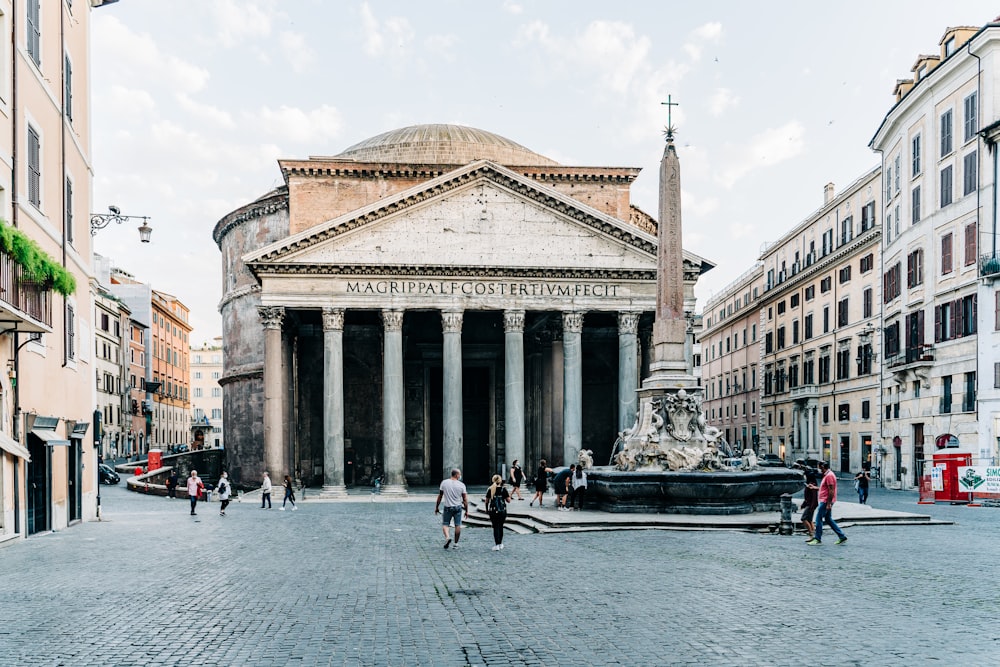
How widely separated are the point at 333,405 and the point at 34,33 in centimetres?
1851

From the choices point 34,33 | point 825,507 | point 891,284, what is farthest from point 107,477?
point 825,507

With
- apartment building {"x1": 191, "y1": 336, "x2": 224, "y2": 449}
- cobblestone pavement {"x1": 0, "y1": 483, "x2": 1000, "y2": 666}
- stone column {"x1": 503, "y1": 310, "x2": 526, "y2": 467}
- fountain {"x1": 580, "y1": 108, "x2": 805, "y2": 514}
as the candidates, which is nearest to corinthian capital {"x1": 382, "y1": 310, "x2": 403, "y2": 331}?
stone column {"x1": 503, "y1": 310, "x2": 526, "y2": 467}

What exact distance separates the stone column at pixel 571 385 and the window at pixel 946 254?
13227mm

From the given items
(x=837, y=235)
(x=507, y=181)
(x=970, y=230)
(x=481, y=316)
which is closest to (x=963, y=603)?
(x=970, y=230)

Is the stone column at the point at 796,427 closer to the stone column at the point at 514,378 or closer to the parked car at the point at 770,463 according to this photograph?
the parked car at the point at 770,463

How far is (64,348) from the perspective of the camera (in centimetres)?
2069

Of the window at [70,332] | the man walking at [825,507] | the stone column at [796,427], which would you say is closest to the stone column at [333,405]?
the window at [70,332]

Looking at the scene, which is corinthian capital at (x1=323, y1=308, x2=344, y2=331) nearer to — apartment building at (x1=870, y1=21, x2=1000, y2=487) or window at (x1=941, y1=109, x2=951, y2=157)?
apartment building at (x1=870, y1=21, x2=1000, y2=487)

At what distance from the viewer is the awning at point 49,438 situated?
1823 cm

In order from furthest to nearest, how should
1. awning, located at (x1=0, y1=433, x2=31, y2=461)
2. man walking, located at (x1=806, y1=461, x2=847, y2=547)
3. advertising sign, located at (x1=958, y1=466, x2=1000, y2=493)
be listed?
advertising sign, located at (x1=958, y1=466, x2=1000, y2=493) → awning, located at (x1=0, y1=433, x2=31, y2=461) → man walking, located at (x1=806, y1=461, x2=847, y2=547)

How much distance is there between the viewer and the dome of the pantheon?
47500mm

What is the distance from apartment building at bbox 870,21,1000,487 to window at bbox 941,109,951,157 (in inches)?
1.4

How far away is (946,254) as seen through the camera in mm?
33781

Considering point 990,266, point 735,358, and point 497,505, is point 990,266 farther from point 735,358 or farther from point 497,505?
point 735,358
